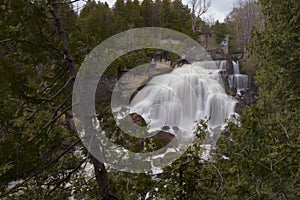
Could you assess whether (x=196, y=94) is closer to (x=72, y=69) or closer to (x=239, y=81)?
(x=239, y=81)

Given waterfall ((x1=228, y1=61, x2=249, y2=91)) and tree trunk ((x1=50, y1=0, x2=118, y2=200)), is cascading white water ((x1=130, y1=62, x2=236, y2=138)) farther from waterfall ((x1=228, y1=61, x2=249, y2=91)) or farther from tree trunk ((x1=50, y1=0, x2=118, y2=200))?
tree trunk ((x1=50, y1=0, x2=118, y2=200))

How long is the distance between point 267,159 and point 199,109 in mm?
10884

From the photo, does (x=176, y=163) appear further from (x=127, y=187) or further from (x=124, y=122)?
(x=124, y=122)

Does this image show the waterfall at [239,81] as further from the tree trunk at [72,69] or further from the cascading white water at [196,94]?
the tree trunk at [72,69]

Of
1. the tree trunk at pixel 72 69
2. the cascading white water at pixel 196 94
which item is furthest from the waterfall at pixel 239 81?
the tree trunk at pixel 72 69

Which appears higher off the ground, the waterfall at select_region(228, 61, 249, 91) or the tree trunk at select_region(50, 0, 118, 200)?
the tree trunk at select_region(50, 0, 118, 200)

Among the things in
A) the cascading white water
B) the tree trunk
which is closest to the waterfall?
the cascading white water

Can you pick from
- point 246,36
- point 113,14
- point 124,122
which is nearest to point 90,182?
point 124,122

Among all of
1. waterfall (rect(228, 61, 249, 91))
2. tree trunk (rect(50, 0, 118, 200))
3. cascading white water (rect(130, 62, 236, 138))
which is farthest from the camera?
waterfall (rect(228, 61, 249, 91))

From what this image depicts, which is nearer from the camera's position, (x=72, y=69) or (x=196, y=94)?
(x=72, y=69)

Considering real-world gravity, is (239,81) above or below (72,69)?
below

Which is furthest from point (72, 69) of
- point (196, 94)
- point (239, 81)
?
point (239, 81)

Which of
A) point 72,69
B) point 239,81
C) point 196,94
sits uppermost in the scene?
point 72,69

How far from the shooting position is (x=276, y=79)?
5242 millimetres
